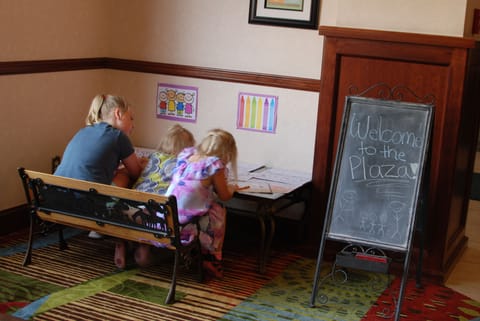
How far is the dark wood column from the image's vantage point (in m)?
4.29

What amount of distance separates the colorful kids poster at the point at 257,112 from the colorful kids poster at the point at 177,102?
1.21 feet

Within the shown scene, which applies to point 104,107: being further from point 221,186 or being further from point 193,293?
point 193,293

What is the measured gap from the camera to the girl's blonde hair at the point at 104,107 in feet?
14.4

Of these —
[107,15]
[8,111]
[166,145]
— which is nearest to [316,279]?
[166,145]

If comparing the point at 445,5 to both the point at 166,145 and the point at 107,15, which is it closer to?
the point at 166,145

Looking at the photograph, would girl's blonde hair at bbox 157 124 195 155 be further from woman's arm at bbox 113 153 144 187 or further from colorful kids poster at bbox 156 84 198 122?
colorful kids poster at bbox 156 84 198 122

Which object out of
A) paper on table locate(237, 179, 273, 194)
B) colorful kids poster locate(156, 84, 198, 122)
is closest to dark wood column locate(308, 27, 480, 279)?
paper on table locate(237, 179, 273, 194)

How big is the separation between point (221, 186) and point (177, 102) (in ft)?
4.51

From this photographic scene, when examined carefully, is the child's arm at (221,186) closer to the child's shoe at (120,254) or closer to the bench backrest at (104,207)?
the bench backrest at (104,207)

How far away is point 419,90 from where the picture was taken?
4387 millimetres

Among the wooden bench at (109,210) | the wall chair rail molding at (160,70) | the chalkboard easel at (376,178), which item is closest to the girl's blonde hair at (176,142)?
the wooden bench at (109,210)

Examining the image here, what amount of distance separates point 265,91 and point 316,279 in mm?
1571

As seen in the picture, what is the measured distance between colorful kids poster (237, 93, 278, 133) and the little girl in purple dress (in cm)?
90

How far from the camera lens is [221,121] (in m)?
5.24
